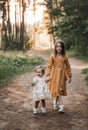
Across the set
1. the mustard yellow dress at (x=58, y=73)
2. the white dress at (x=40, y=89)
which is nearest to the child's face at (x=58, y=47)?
the mustard yellow dress at (x=58, y=73)

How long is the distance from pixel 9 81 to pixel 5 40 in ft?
76.7

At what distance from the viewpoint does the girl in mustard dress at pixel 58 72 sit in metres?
8.63

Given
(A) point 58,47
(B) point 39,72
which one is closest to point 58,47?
(A) point 58,47

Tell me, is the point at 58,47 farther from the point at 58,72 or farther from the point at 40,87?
the point at 40,87

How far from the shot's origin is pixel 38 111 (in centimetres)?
887

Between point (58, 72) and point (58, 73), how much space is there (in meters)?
0.03

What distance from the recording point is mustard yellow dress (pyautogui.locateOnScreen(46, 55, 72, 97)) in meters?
8.63

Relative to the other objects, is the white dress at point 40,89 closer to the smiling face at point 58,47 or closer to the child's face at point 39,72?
the child's face at point 39,72

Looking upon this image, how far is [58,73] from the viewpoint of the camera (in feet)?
28.6

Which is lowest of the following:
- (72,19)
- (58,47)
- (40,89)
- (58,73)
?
(40,89)

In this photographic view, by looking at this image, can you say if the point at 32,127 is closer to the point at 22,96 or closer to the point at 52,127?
the point at 52,127

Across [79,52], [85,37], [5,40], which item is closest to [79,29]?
A: [85,37]

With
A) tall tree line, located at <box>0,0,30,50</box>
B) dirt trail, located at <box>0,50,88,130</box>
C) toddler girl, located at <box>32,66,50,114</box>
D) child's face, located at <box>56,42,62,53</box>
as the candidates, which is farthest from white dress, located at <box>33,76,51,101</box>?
tall tree line, located at <box>0,0,30,50</box>

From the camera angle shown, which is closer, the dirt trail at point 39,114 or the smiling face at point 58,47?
the dirt trail at point 39,114
